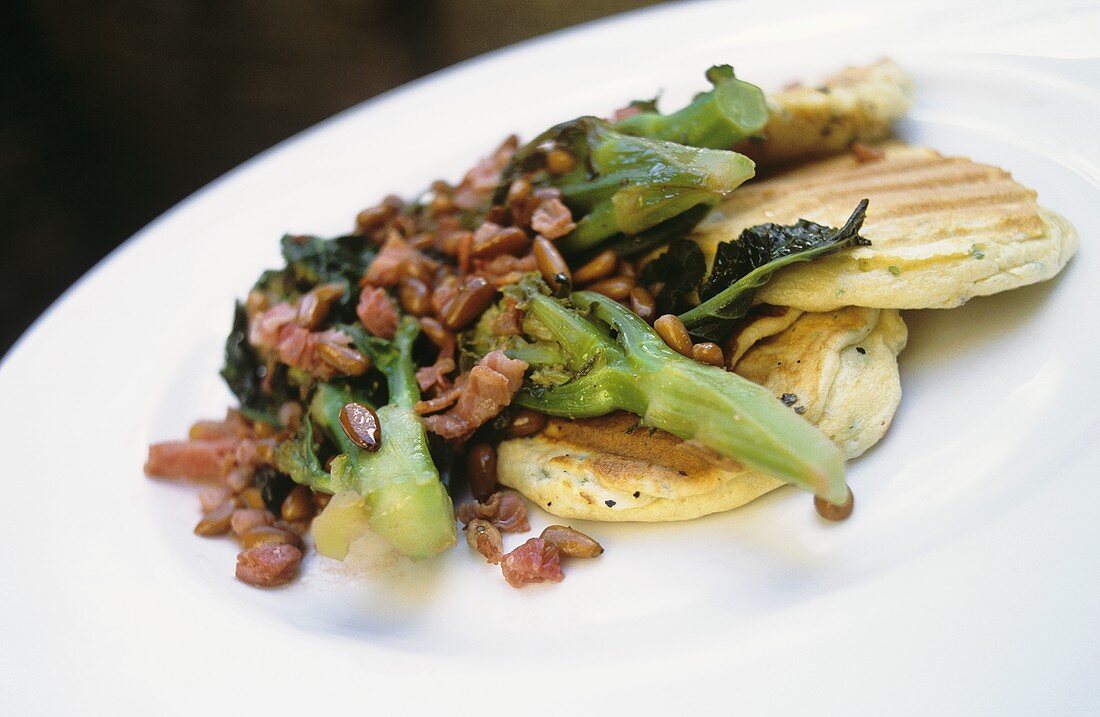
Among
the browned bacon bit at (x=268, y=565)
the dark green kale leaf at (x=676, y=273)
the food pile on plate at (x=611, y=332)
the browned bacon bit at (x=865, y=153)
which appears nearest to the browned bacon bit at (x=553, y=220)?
the food pile on plate at (x=611, y=332)

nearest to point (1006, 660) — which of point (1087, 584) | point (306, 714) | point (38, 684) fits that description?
point (1087, 584)

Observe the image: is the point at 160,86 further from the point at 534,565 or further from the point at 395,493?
the point at 534,565

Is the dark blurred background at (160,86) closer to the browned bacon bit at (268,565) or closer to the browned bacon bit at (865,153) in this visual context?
the browned bacon bit at (865,153)

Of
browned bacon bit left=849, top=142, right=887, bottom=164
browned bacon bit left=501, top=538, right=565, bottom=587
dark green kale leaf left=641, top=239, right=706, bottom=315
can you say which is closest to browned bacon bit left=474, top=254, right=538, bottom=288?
dark green kale leaf left=641, top=239, right=706, bottom=315

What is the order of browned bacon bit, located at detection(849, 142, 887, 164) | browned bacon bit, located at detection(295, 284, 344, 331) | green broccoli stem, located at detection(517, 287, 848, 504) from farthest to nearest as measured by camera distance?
browned bacon bit, located at detection(849, 142, 887, 164), browned bacon bit, located at detection(295, 284, 344, 331), green broccoli stem, located at detection(517, 287, 848, 504)

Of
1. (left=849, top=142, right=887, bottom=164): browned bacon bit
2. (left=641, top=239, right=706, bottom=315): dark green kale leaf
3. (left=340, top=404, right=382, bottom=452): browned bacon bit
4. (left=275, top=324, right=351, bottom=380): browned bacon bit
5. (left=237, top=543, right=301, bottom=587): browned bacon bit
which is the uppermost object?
(left=849, top=142, right=887, bottom=164): browned bacon bit

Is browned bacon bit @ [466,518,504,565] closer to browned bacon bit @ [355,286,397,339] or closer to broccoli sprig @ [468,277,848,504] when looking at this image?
broccoli sprig @ [468,277,848,504]

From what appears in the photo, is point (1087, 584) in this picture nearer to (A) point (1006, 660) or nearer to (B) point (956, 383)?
(A) point (1006, 660)
